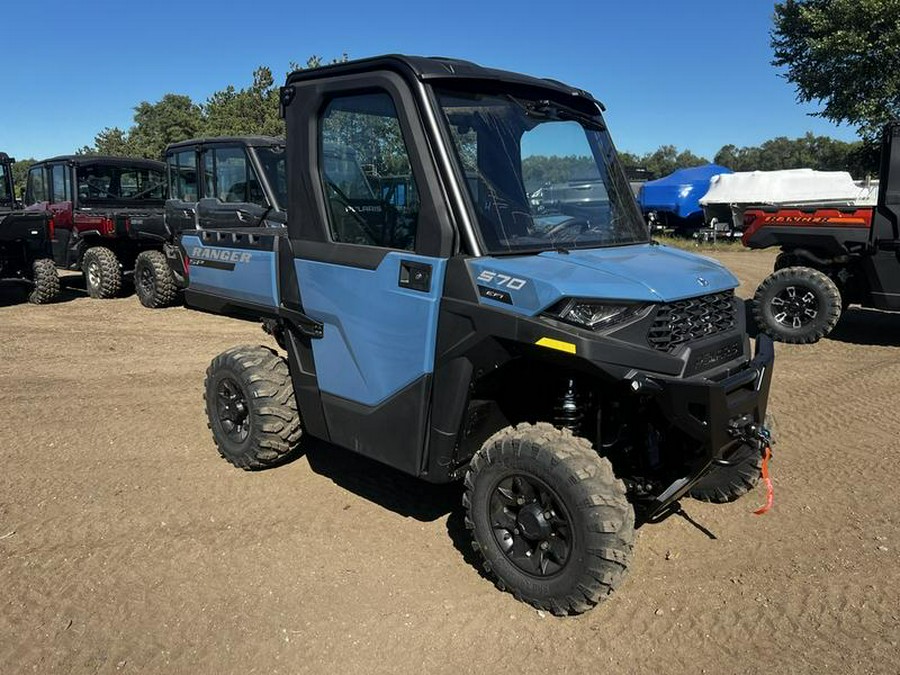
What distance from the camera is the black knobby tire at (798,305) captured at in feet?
26.6

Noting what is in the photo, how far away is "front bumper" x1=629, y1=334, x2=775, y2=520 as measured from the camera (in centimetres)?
275

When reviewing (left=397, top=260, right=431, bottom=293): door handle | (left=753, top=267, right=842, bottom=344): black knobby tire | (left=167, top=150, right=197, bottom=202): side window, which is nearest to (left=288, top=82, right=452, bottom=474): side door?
(left=397, top=260, right=431, bottom=293): door handle

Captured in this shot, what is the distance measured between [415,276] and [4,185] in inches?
492

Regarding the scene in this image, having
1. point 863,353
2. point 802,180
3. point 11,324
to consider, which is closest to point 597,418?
point 863,353

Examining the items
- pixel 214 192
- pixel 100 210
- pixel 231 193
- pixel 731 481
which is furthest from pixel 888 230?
pixel 100 210

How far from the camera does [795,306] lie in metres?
8.38

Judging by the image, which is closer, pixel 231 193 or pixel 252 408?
pixel 252 408

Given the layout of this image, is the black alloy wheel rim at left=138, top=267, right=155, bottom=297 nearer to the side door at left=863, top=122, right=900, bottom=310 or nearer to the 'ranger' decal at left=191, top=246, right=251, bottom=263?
the 'ranger' decal at left=191, top=246, right=251, bottom=263

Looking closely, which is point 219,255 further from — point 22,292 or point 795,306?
point 22,292

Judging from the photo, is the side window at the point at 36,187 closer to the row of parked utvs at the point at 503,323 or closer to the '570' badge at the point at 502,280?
the row of parked utvs at the point at 503,323

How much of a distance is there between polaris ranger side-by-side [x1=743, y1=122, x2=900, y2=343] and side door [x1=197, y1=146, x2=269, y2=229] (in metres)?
6.29

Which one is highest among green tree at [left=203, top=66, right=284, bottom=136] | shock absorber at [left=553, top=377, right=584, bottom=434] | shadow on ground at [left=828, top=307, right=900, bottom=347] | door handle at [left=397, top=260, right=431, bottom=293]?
green tree at [left=203, top=66, right=284, bottom=136]

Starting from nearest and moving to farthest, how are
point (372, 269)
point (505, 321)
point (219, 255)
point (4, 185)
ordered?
point (505, 321), point (372, 269), point (219, 255), point (4, 185)

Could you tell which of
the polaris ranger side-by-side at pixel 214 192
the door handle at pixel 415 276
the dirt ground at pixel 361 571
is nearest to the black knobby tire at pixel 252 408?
the dirt ground at pixel 361 571
